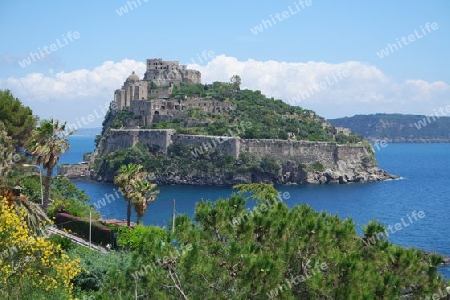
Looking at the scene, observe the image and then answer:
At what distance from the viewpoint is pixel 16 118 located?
30.8 metres

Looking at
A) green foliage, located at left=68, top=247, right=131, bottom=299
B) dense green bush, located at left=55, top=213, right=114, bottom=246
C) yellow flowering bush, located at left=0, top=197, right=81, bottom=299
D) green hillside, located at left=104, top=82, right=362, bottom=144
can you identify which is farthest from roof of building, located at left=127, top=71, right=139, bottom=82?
yellow flowering bush, located at left=0, top=197, right=81, bottom=299

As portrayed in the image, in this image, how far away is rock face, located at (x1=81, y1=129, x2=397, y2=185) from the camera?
70625mm

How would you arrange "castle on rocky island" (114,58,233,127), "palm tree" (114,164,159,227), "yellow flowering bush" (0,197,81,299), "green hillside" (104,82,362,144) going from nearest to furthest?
"yellow flowering bush" (0,197,81,299), "palm tree" (114,164,159,227), "green hillside" (104,82,362,144), "castle on rocky island" (114,58,233,127)

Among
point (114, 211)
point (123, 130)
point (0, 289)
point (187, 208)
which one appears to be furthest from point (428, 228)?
point (123, 130)

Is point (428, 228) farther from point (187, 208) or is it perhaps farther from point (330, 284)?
point (330, 284)

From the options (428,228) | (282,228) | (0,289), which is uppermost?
(282,228)

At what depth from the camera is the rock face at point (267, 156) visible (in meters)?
70.6

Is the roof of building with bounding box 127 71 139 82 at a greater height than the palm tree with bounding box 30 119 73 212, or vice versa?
the roof of building with bounding box 127 71 139 82

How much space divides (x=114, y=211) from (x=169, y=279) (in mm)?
39771

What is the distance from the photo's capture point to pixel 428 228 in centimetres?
4366

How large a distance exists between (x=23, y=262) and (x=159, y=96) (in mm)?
76288

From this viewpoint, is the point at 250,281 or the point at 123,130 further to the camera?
the point at 123,130

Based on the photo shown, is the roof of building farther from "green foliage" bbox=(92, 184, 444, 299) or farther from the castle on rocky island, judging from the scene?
"green foliage" bbox=(92, 184, 444, 299)

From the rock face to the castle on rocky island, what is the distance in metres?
5.65
